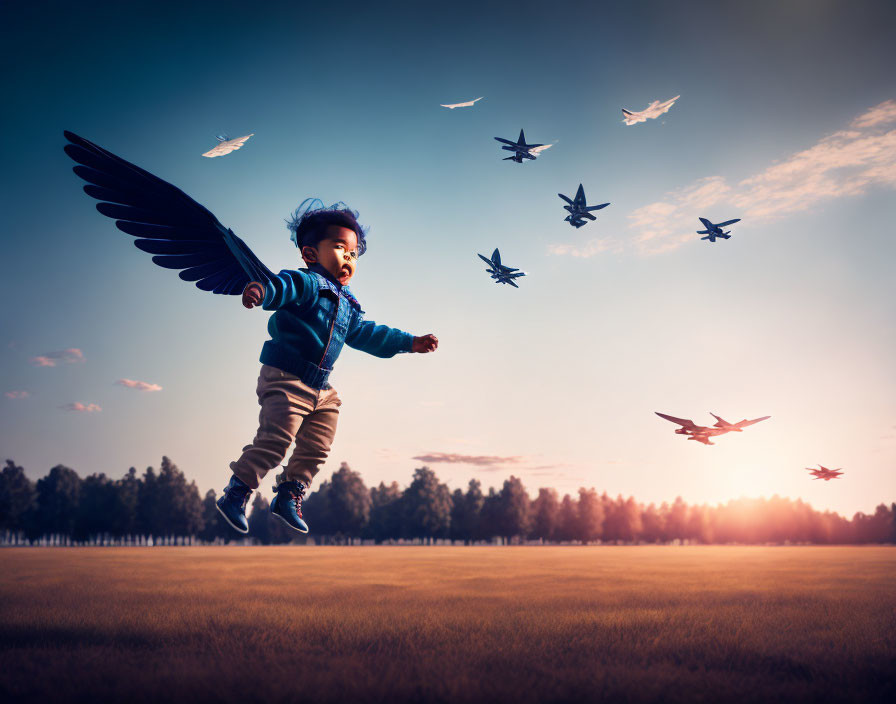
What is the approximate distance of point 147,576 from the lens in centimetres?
1590

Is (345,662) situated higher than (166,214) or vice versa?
(166,214)

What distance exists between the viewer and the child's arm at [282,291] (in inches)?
150

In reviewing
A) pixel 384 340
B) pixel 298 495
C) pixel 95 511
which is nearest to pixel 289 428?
pixel 298 495

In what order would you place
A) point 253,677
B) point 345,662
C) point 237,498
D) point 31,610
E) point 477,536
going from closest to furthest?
point 237,498 → point 253,677 → point 345,662 → point 31,610 → point 477,536

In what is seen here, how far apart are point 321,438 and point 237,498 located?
2.57 ft

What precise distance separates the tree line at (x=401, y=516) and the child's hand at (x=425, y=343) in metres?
51.5

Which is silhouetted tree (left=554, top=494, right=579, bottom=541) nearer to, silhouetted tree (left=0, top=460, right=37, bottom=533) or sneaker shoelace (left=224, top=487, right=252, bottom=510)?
silhouetted tree (left=0, top=460, right=37, bottom=533)

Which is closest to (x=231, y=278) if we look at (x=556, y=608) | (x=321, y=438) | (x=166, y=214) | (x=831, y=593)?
(x=166, y=214)

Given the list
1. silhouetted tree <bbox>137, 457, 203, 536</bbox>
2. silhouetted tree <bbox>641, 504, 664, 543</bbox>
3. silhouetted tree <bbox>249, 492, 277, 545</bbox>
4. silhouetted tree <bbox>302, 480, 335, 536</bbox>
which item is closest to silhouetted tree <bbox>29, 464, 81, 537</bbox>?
silhouetted tree <bbox>137, 457, 203, 536</bbox>

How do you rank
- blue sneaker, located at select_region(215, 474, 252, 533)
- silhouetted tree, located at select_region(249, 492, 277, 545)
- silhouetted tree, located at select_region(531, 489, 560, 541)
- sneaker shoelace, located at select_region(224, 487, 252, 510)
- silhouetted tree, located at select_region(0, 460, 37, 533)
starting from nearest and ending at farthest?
blue sneaker, located at select_region(215, 474, 252, 533) → sneaker shoelace, located at select_region(224, 487, 252, 510) → silhouetted tree, located at select_region(0, 460, 37, 533) → silhouetted tree, located at select_region(249, 492, 277, 545) → silhouetted tree, located at select_region(531, 489, 560, 541)

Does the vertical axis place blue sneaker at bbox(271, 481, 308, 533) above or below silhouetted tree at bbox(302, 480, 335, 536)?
above

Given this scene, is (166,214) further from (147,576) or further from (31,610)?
(147,576)

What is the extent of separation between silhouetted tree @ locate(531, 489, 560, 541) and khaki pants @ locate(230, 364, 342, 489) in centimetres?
9557

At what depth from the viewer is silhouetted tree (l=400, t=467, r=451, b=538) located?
83.6 m
